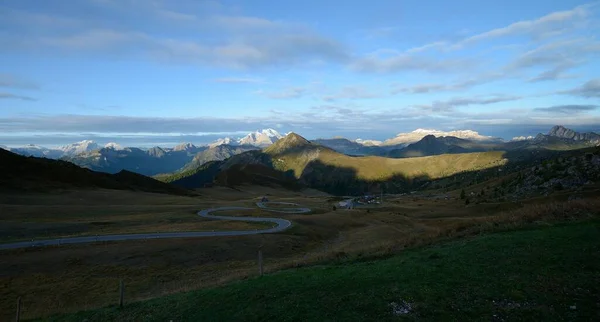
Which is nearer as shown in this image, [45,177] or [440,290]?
[440,290]

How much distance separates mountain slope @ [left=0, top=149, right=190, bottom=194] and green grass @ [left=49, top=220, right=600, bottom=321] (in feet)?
405

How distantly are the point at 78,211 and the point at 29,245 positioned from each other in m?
38.1

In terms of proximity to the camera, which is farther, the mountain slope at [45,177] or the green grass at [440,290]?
the mountain slope at [45,177]

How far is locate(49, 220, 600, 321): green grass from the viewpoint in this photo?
13.8 metres

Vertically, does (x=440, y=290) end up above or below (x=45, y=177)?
above

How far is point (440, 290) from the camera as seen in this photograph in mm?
15750

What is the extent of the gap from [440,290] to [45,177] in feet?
512

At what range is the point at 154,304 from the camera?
20953 millimetres

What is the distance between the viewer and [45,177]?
438ft

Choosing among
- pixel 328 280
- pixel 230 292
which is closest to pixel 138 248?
pixel 230 292

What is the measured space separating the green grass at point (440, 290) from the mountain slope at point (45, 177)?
12358cm

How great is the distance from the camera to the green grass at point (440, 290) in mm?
13828

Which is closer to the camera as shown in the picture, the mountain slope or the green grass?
the green grass

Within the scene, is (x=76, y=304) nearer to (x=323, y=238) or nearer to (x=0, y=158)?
(x=323, y=238)
